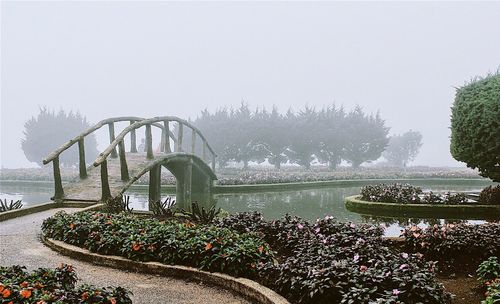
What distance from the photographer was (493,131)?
16344mm

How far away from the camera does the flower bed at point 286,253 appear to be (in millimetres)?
5070

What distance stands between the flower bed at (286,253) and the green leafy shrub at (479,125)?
10137mm

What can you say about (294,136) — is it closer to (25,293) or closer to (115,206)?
(115,206)

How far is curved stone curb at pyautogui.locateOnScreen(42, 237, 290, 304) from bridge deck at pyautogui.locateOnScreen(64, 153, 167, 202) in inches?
192

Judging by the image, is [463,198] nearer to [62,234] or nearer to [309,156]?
[62,234]

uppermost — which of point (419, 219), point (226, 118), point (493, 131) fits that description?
point (226, 118)

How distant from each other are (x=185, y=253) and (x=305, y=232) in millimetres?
2162

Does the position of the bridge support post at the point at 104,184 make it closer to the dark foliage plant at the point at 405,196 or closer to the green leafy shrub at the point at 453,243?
the green leafy shrub at the point at 453,243

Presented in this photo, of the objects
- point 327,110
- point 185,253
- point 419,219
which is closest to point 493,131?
point 419,219

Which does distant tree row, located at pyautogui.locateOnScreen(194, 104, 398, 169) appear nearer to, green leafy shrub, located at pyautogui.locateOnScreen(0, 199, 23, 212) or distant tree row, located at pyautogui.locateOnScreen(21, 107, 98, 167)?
distant tree row, located at pyautogui.locateOnScreen(21, 107, 98, 167)

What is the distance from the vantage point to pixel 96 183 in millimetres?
14641

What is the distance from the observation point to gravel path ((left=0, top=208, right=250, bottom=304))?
589cm

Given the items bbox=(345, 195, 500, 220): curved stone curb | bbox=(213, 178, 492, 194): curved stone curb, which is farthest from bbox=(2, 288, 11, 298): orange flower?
bbox=(213, 178, 492, 194): curved stone curb

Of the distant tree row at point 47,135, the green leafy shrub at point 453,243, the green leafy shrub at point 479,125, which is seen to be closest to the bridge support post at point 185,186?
the green leafy shrub at point 479,125
